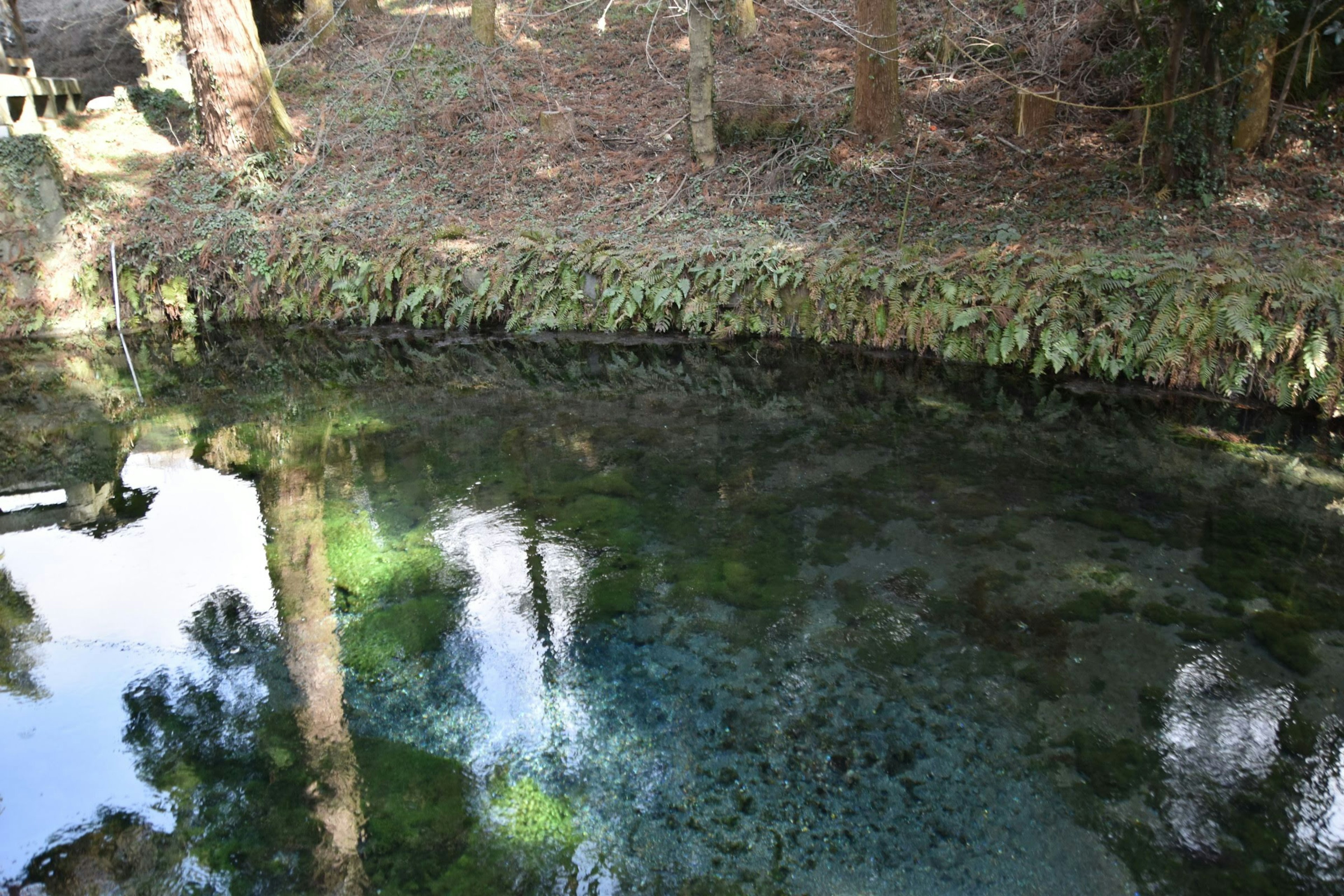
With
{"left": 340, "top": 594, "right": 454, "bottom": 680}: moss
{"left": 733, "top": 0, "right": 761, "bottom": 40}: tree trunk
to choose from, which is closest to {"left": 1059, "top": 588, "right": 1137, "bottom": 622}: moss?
{"left": 340, "top": 594, "right": 454, "bottom": 680}: moss

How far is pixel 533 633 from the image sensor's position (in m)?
5.82

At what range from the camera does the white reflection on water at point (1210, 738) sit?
167 inches

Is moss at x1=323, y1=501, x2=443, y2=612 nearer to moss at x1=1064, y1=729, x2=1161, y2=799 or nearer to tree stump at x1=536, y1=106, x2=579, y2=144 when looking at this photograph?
moss at x1=1064, y1=729, x2=1161, y2=799

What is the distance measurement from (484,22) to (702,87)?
22.5 feet

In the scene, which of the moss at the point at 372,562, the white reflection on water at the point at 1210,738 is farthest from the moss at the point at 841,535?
the moss at the point at 372,562

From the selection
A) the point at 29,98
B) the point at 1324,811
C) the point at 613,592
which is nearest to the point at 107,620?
the point at 613,592

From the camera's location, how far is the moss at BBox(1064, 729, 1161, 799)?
4395 mm

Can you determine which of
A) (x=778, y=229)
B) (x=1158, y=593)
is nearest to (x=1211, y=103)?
(x=778, y=229)

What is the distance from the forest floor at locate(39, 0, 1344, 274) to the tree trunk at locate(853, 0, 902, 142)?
1.01 ft

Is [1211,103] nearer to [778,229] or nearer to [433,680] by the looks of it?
[778,229]

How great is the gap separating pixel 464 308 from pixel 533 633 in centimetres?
756

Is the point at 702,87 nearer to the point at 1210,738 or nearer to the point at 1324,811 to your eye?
the point at 1210,738

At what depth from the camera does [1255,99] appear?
34.6 ft

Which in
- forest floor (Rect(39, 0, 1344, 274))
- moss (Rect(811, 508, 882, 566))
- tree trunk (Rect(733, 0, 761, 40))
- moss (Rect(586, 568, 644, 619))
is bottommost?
moss (Rect(586, 568, 644, 619))
